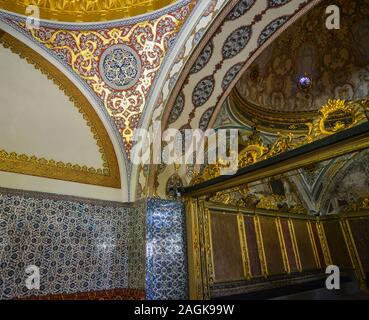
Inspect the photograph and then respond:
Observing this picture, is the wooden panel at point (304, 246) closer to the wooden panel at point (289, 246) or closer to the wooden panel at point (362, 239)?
the wooden panel at point (289, 246)

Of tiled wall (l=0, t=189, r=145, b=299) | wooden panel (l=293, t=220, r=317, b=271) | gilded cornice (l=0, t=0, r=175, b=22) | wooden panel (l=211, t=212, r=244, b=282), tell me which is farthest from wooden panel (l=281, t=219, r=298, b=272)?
gilded cornice (l=0, t=0, r=175, b=22)

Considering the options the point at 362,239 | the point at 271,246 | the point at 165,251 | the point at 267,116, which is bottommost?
the point at 165,251

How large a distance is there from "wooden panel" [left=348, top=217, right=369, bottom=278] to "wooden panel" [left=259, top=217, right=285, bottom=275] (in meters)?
2.88

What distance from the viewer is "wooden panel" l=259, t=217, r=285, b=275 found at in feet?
20.7

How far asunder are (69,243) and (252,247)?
143 inches

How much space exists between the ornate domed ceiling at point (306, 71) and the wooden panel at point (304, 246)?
8.88ft

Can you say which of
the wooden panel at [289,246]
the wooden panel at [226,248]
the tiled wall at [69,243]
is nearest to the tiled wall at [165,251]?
the tiled wall at [69,243]

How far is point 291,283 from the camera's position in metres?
6.61

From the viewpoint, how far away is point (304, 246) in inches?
301

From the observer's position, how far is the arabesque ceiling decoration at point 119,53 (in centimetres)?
444

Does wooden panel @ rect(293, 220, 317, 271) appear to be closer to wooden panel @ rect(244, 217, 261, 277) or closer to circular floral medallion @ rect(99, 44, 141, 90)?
wooden panel @ rect(244, 217, 261, 277)

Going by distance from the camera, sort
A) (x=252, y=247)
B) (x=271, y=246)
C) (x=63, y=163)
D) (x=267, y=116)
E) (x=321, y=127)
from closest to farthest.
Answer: (x=321, y=127) < (x=63, y=163) < (x=252, y=247) < (x=271, y=246) < (x=267, y=116)

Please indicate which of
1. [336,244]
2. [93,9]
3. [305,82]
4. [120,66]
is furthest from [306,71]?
[93,9]

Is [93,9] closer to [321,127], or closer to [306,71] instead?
[321,127]
